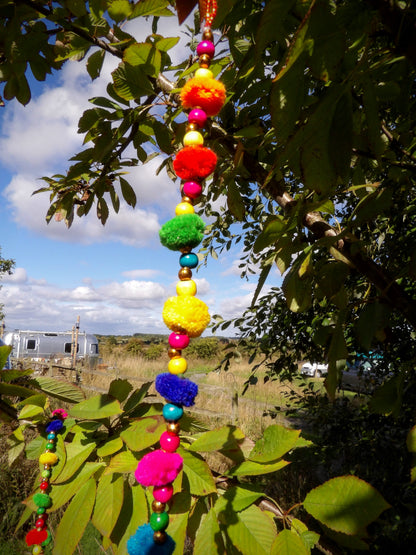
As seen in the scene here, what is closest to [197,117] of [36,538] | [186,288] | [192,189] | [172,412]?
[192,189]

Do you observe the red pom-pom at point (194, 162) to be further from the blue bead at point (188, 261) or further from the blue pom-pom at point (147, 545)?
the blue pom-pom at point (147, 545)

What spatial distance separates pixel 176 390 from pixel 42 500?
1.77 feet

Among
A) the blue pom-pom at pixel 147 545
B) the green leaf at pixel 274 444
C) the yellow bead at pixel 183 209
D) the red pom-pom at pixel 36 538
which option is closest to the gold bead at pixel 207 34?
the yellow bead at pixel 183 209

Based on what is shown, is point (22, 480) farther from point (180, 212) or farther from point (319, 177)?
point (319, 177)

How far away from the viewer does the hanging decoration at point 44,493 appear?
805mm

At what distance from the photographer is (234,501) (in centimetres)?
65

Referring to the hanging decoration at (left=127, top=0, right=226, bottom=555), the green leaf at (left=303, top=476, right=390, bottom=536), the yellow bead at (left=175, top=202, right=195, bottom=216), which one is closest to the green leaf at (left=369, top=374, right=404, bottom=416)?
the green leaf at (left=303, top=476, right=390, bottom=536)

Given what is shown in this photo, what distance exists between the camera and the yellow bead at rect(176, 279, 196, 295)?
637 mm

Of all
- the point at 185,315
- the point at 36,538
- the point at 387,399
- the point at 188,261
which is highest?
the point at 188,261

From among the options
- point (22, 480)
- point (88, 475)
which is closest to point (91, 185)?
point (88, 475)

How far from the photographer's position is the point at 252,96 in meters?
0.92

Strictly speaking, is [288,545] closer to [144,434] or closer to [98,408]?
[144,434]

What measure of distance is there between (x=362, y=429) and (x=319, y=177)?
2.40 metres

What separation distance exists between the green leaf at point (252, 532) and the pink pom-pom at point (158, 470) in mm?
201
